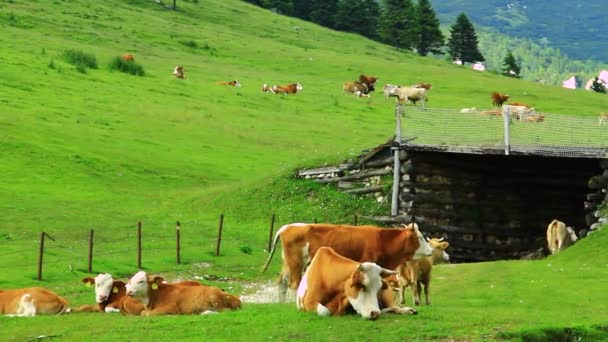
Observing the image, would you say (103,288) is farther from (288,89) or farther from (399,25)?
(399,25)

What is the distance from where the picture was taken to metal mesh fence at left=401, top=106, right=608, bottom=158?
108 ft

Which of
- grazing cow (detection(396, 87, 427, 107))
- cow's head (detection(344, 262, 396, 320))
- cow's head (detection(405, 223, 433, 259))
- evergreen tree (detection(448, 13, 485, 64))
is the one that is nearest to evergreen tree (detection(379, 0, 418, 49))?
evergreen tree (detection(448, 13, 485, 64))

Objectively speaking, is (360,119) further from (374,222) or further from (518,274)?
(518,274)

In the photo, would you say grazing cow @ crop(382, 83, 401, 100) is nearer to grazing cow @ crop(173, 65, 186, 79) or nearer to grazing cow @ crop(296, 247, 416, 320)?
grazing cow @ crop(173, 65, 186, 79)

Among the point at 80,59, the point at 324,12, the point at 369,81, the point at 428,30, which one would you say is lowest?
the point at 369,81

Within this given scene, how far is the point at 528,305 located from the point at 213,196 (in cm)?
2066

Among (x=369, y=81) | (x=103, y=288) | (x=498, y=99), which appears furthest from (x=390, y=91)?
(x=103, y=288)

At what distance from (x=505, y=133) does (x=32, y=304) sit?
1680 cm

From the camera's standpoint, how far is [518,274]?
25719 mm

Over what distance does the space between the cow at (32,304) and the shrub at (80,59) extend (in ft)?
145

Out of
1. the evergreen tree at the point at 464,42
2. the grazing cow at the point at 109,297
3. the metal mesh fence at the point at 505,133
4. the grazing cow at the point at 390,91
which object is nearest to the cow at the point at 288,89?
the grazing cow at the point at 390,91

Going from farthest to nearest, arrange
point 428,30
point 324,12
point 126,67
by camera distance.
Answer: point 324,12 → point 428,30 → point 126,67

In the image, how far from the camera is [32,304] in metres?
20.4

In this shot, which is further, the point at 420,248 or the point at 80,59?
the point at 80,59
